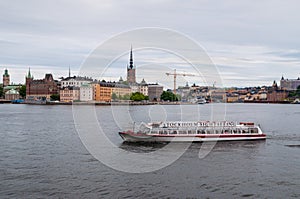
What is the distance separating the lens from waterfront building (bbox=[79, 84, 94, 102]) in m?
92.0

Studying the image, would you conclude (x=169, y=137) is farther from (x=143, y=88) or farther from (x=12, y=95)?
(x=12, y=95)

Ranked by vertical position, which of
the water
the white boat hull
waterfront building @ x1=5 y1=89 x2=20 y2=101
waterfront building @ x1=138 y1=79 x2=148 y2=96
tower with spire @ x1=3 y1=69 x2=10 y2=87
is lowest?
the water

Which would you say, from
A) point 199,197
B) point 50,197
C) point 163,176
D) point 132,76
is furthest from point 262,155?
point 132,76

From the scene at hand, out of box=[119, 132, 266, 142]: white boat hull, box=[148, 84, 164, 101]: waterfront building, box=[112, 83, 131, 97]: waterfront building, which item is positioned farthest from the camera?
box=[148, 84, 164, 101]: waterfront building

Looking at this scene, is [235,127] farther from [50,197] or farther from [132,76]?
[132,76]

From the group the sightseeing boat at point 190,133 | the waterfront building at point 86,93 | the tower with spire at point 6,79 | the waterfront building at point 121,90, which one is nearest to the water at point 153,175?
the sightseeing boat at point 190,133

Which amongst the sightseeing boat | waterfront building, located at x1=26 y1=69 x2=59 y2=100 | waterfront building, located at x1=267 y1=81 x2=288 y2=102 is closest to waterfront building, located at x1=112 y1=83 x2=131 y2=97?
waterfront building, located at x1=26 y1=69 x2=59 y2=100

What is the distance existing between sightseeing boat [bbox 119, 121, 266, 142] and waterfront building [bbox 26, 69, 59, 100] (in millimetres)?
88184

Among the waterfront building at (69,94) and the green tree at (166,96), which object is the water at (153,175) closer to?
the waterfront building at (69,94)

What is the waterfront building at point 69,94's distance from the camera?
3793 inches

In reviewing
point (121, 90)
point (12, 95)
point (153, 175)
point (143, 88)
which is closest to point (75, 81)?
point (121, 90)

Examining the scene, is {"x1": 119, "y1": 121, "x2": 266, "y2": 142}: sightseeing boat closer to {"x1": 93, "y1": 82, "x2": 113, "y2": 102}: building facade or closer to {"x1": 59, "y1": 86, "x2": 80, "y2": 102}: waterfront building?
{"x1": 93, "y1": 82, "x2": 113, "y2": 102}: building facade

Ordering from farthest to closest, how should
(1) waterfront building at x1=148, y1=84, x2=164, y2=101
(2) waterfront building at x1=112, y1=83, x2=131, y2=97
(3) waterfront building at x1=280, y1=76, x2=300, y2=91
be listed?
(3) waterfront building at x1=280, y1=76, x2=300, y2=91 → (1) waterfront building at x1=148, y1=84, x2=164, y2=101 → (2) waterfront building at x1=112, y1=83, x2=131, y2=97

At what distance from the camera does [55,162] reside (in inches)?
631
